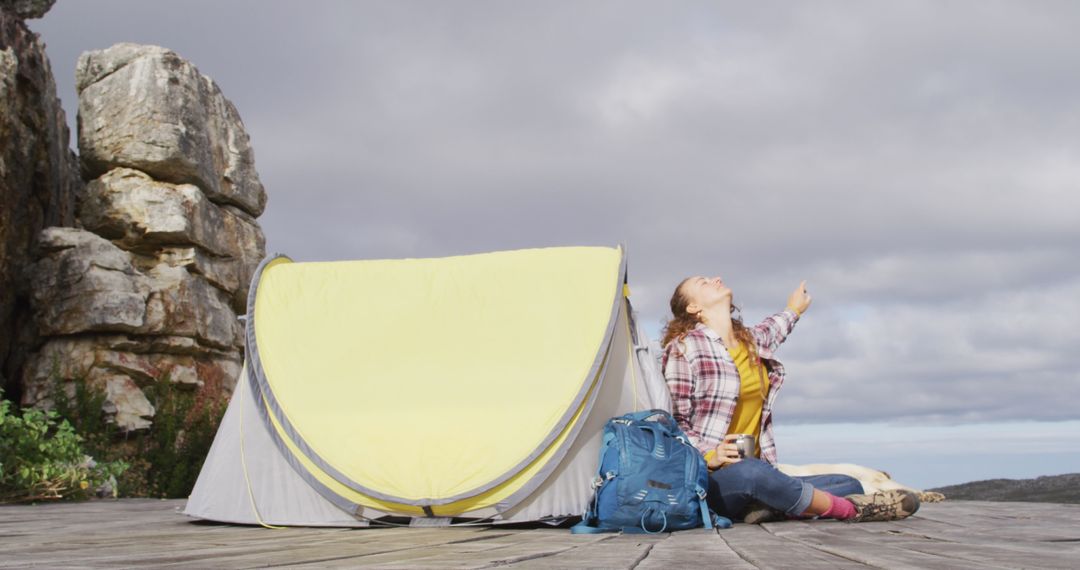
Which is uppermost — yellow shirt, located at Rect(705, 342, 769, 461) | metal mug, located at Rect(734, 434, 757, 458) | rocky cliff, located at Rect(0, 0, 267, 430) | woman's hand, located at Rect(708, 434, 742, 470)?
rocky cliff, located at Rect(0, 0, 267, 430)

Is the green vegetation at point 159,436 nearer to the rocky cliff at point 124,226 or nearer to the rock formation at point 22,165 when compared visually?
the rocky cliff at point 124,226

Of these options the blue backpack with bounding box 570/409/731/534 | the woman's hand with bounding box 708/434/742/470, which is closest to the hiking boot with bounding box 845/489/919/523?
the woman's hand with bounding box 708/434/742/470

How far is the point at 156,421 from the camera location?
12273mm

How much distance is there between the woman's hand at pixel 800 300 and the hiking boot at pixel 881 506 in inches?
49.7

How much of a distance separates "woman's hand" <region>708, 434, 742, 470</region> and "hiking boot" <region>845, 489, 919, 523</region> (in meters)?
0.70

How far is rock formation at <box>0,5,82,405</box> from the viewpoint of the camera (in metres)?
10.6

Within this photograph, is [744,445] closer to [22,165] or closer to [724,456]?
[724,456]

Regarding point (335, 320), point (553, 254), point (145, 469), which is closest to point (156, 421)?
point (145, 469)

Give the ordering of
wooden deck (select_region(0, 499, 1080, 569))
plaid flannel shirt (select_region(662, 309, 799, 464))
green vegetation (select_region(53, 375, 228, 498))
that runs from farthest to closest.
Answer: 1. green vegetation (select_region(53, 375, 228, 498))
2. plaid flannel shirt (select_region(662, 309, 799, 464))
3. wooden deck (select_region(0, 499, 1080, 569))

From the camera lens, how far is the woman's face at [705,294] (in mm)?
5105

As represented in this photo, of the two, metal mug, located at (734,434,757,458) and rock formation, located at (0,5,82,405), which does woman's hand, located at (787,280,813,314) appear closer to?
metal mug, located at (734,434,757,458)

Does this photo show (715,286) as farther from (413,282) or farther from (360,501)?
(360,501)

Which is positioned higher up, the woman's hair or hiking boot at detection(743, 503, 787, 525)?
the woman's hair

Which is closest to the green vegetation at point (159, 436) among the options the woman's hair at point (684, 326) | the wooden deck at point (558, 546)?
the wooden deck at point (558, 546)
